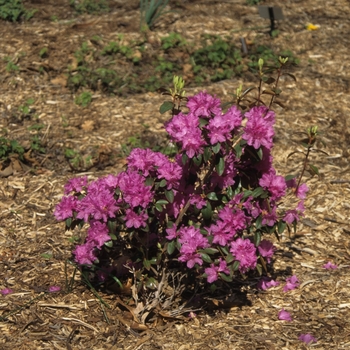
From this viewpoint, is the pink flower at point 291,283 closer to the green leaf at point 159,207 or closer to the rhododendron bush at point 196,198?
the rhododendron bush at point 196,198

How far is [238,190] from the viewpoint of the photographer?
3.74m

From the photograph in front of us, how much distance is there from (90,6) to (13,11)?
34.9 inches

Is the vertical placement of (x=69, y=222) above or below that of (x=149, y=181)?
below

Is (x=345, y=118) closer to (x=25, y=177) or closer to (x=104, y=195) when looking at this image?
(x=25, y=177)

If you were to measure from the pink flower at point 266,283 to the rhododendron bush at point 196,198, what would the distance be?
0.38m

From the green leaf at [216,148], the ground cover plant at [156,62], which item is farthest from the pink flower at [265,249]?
the ground cover plant at [156,62]

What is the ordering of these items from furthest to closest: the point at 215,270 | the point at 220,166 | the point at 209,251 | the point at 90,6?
the point at 90,6 < the point at 215,270 < the point at 209,251 < the point at 220,166

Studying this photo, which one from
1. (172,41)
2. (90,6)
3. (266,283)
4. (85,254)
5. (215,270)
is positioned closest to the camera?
(215,270)

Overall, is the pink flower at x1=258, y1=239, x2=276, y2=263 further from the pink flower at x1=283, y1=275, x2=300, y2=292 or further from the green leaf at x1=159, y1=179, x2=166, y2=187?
the green leaf at x1=159, y1=179, x2=166, y2=187

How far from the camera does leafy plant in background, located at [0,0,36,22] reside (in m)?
7.78

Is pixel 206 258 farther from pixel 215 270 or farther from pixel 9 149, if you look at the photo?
pixel 9 149

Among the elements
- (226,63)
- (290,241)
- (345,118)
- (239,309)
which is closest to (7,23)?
(226,63)

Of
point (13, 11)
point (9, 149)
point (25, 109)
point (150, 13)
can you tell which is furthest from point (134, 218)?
point (13, 11)

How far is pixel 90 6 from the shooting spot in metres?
8.20
